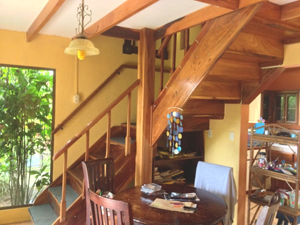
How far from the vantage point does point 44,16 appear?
2479mm

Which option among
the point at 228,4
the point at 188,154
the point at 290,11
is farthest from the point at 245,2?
the point at 188,154

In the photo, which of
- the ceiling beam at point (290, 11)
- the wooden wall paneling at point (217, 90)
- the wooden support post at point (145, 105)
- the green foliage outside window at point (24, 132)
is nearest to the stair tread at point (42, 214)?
the green foliage outside window at point (24, 132)

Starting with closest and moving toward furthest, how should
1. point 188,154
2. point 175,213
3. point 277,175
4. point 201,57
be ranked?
1. point 175,213
2. point 201,57
3. point 277,175
4. point 188,154

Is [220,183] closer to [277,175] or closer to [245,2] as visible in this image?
[277,175]

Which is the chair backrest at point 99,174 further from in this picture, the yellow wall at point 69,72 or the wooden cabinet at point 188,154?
the yellow wall at point 69,72

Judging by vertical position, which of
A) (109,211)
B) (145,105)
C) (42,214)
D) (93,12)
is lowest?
(42,214)

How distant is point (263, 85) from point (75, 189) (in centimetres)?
261

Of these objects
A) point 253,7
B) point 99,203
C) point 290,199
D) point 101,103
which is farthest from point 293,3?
point 101,103

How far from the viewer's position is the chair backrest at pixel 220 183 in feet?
7.97

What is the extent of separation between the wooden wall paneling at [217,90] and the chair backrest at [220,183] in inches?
28.7

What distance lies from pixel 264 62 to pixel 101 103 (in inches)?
90.8

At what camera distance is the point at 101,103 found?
13.0 feet

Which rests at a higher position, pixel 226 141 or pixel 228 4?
pixel 228 4

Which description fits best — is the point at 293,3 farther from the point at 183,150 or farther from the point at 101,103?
the point at 101,103
